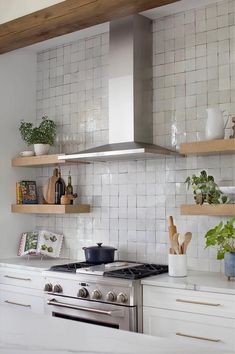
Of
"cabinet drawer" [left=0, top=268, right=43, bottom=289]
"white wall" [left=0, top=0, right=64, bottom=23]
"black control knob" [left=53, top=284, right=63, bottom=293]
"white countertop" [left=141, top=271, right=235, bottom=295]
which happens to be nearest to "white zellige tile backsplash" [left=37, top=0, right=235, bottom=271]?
"white countertop" [left=141, top=271, right=235, bottom=295]

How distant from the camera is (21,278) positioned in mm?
3754

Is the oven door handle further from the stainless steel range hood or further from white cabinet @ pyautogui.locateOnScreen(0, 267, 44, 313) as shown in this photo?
the stainless steel range hood

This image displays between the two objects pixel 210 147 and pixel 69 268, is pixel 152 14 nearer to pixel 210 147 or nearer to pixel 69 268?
pixel 210 147

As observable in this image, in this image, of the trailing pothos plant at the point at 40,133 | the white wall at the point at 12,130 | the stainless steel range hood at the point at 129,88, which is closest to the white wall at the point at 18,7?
the stainless steel range hood at the point at 129,88

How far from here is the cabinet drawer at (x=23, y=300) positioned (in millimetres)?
3604

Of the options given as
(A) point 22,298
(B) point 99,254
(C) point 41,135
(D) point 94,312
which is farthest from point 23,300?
(C) point 41,135

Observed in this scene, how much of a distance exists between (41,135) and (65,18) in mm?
1339

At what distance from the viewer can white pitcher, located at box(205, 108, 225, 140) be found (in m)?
3.16

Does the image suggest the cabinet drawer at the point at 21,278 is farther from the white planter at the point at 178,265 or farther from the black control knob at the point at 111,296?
the white planter at the point at 178,265

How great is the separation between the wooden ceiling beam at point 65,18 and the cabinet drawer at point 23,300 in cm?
192

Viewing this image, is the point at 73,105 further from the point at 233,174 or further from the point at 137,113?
the point at 233,174

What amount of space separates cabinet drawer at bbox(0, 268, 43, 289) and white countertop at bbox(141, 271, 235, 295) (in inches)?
39.0

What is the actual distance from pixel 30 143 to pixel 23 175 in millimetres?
355

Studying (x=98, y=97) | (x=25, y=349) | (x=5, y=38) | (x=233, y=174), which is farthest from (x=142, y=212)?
(x=25, y=349)
